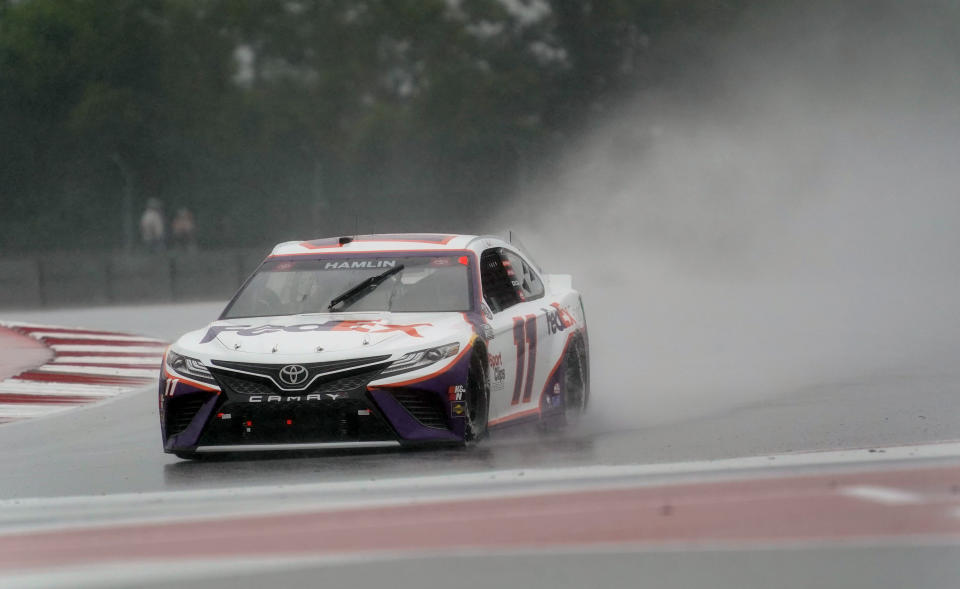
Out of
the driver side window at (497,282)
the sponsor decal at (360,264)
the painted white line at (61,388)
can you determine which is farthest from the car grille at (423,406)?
the painted white line at (61,388)

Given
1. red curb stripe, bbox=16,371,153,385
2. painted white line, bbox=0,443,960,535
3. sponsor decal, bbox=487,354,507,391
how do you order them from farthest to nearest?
red curb stripe, bbox=16,371,153,385 < sponsor decal, bbox=487,354,507,391 < painted white line, bbox=0,443,960,535

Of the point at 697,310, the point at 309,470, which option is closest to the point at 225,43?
the point at 697,310

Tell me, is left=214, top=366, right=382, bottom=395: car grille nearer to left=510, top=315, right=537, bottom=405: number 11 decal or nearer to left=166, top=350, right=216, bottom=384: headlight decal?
left=166, top=350, right=216, bottom=384: headlight decal

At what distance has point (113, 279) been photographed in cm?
3161

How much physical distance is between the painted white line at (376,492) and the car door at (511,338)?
49.1 inches

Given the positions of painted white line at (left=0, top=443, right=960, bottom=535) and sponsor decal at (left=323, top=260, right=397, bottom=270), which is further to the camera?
sponsor decal at (left=323, top=260, right=397, bottom=270)

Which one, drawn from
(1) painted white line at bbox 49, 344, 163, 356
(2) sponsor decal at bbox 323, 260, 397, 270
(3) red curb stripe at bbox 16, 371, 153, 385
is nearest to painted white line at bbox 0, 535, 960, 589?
(2) sponsor decal at bbox 323, 260, 397, 270

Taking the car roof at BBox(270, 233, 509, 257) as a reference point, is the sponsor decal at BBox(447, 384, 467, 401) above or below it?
below

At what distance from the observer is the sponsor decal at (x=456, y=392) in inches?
348

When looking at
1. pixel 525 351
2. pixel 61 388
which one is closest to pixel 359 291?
pixel 525 351

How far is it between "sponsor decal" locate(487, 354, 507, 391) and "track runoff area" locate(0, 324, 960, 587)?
1.14 metres

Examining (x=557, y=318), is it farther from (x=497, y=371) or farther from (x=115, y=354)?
(x=115, y=354)

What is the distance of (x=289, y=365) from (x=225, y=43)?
4337 cm

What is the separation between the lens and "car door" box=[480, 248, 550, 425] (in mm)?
9578
